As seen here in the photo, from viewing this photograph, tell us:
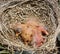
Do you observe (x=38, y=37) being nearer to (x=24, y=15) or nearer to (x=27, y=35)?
(x=27, y=35)

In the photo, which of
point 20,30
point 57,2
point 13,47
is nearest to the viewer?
point 13,47

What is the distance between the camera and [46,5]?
18.6 feet

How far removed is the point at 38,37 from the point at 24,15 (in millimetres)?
523

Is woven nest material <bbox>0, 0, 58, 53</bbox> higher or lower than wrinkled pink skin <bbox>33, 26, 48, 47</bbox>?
higher

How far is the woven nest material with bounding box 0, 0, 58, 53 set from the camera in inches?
208

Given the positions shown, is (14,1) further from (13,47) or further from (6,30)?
(13,47)

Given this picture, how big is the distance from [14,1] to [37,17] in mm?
439

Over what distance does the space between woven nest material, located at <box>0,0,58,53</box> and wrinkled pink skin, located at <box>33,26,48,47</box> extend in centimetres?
9

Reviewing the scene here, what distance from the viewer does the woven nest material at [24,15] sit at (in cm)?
528

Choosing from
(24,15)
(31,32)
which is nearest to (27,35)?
(31,32)

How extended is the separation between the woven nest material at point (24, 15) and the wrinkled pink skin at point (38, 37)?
0.09m

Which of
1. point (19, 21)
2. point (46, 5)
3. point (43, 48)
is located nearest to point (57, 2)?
point (46, 5)

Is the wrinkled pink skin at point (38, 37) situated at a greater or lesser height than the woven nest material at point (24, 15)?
lesser

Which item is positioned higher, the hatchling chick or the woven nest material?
the woven nest material
